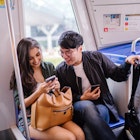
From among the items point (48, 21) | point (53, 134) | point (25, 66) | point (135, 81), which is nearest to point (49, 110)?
point (53, 134)

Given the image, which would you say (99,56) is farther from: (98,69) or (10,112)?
(10,112)

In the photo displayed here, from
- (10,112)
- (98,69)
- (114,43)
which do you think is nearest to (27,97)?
(10,112)

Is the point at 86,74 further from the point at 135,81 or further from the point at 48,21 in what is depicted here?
the point at 48,21

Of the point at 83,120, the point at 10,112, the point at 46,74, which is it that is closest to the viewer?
the point at 83,120

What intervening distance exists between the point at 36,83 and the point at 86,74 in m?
0.40

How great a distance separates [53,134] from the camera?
4.68ft

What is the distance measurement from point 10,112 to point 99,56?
2.89 ft

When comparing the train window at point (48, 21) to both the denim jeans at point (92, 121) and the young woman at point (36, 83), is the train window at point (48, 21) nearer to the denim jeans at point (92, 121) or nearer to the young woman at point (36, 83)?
the young woman at point (36, 83)

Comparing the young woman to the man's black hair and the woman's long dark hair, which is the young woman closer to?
the woman's long dark hair

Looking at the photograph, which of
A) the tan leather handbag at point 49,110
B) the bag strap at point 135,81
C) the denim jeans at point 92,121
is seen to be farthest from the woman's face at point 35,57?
the bag strap at point 135,81

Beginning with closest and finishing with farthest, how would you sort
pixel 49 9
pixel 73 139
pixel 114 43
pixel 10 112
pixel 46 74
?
pixel 73 139, pixel 46 74, pixel 10 112, pixel 49 9, pixel 114 43

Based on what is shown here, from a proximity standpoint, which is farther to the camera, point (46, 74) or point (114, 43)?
point (114, 43)

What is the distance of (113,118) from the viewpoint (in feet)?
5.69

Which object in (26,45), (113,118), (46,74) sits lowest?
(113,118)
